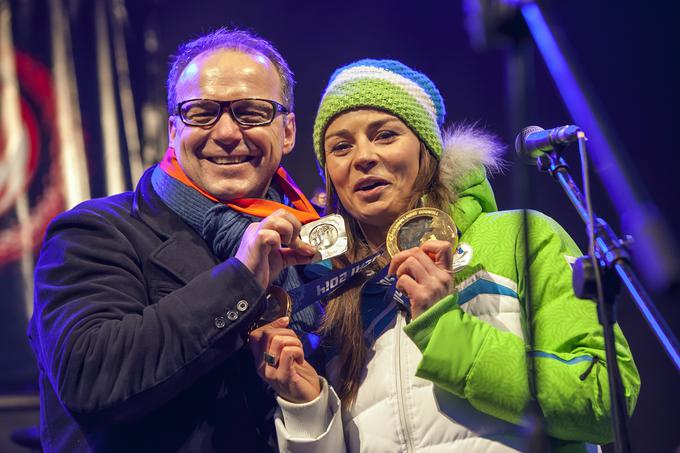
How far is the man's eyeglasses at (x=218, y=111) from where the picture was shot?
2.61m

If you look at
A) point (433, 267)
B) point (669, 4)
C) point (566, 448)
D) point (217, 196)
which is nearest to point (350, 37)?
point (669, 4)

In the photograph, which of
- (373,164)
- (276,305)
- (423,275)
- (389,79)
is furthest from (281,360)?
(389,79)

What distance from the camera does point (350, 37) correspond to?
13.8ft

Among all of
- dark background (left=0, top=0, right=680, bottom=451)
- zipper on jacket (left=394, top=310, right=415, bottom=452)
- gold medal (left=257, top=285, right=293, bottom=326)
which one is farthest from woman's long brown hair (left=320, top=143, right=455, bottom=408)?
dark background (left=0, top=0, right=680, bottom=451)

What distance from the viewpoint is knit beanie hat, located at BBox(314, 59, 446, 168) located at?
265 centimetres

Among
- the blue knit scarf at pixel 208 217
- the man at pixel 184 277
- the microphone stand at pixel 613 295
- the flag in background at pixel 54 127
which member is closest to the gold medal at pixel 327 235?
the man at pixel 184 277

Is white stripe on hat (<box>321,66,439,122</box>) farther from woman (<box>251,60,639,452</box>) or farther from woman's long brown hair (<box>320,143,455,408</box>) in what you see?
woman's long brown hair (<box>320,143,455,408</box>)

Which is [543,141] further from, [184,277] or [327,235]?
[184,277]

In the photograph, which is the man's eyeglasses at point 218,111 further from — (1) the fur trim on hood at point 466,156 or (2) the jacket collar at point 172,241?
(1) the fur trim on hood at point 466,156

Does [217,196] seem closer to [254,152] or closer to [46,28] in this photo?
[254,152]

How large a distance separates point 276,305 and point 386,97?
83 centimetres

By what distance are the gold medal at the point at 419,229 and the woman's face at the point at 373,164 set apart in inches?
7.1

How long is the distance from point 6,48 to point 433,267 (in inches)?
114

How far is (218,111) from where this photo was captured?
2609 mm
